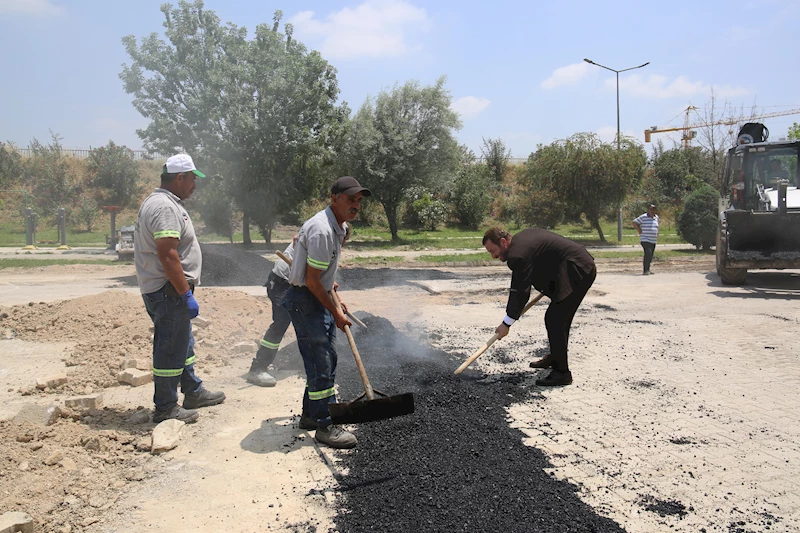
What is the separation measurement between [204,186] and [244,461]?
14862 mm

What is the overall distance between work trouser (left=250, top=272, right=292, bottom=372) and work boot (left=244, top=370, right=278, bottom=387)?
5cm

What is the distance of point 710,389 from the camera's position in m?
5.26

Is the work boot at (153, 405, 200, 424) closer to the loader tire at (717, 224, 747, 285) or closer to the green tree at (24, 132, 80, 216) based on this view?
the loader tire at (717, 224, 747, 285)

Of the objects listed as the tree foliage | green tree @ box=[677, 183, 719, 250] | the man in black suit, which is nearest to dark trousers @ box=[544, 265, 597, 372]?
the man in black suit

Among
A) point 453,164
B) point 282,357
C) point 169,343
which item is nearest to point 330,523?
point 169,343

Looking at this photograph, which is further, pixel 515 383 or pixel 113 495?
pixel 515 383

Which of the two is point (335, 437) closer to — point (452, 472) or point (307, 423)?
point (307, 423)

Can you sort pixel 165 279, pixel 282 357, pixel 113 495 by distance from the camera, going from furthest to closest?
pixel 282 357 → pixel 165 279 → pixel 113 495

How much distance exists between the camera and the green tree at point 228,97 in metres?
16.7

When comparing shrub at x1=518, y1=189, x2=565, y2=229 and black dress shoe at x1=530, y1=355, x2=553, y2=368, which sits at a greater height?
shrub at x1=518, y1=189, x2=565, y2=229

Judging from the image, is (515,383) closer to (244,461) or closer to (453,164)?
(244,461)

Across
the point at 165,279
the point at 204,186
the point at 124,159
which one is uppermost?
the point at 124,159

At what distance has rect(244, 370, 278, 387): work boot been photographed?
5.37 meters

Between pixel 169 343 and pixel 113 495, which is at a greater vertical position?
pixel 169 343
